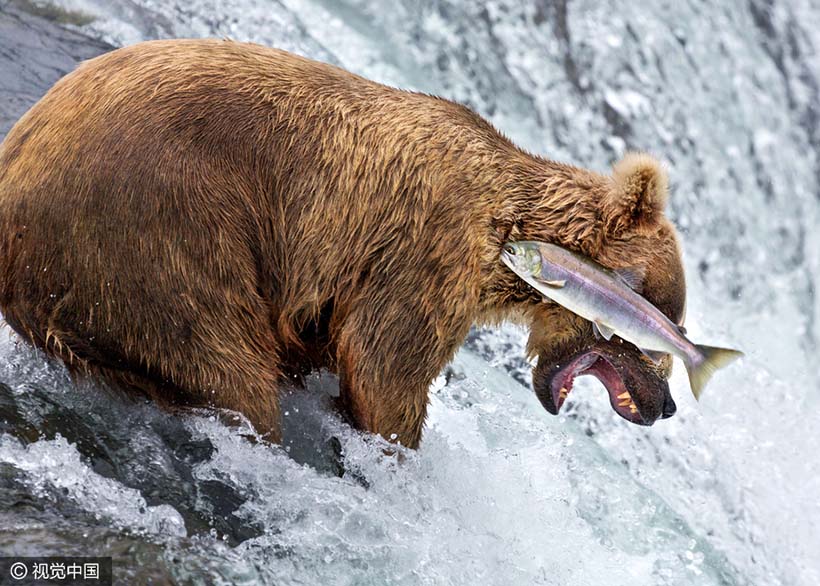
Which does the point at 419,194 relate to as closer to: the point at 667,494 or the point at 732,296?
the point at 667,494

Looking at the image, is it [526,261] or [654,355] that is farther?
[654,355]

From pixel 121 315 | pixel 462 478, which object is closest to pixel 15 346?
pixel 121 315

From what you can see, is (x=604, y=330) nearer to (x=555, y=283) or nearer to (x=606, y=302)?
(x=606, y=302)

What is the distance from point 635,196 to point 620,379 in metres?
0.85

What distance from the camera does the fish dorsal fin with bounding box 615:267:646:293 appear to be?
4.51 metres

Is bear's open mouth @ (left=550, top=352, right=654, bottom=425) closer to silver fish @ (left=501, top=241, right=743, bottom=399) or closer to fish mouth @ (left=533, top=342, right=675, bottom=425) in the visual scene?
fish mouth @ (left=533, top=342, right=675, bottom=425)

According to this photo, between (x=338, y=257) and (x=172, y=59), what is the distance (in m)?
1.08

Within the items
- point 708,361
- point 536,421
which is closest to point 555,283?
point 708,361

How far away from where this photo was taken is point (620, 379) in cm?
478

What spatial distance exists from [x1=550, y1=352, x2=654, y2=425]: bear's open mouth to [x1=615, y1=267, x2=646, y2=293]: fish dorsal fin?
0.39 m

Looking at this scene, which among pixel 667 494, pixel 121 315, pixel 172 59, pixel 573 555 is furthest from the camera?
pixel 667 494

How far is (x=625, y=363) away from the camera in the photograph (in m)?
4.71

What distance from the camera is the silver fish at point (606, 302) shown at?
4297 millimetres

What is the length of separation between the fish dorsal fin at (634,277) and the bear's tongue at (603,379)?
399 millimetres
